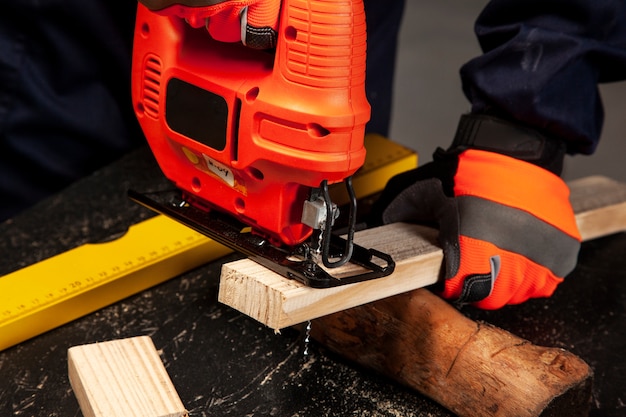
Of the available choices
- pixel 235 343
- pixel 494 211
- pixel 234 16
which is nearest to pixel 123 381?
pixel 235 343

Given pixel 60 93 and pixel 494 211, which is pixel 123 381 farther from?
pixel 60 93

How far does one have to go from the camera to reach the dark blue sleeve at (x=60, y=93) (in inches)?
83.2

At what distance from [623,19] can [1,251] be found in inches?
57.1

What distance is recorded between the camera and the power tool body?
1301mm

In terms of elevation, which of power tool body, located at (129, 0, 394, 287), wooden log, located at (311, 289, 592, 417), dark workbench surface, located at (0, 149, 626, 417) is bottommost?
dark workbench surface, located at (0, 149, 626, 417)

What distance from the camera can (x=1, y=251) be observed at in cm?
189

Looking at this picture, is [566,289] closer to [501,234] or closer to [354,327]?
[501,234]

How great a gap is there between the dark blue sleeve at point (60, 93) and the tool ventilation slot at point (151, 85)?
0.68 m

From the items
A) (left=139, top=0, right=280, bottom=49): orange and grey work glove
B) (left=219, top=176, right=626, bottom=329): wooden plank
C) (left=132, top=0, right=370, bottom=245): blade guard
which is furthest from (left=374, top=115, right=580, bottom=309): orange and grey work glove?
(left=139, top=0, right=280, bottom=49): orange and grey work glove

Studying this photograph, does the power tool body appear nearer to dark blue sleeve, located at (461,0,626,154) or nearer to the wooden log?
the wooden log

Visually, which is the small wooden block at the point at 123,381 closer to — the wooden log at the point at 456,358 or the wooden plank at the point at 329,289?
the wooden plank at the point at 329,289

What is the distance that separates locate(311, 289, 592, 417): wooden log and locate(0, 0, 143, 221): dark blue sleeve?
1.05m

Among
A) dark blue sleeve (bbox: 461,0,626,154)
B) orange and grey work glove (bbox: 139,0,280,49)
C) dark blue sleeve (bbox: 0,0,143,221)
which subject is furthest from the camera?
dark blue sleeve (bbox: 0,0,143,221)

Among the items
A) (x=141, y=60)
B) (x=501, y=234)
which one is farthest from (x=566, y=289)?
(x=141, y=60)
